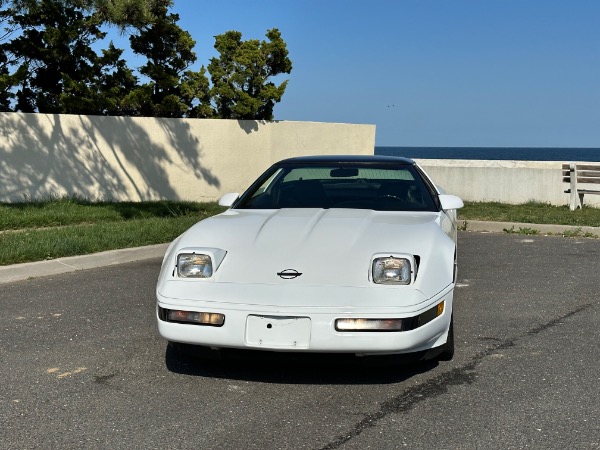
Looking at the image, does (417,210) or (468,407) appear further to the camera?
(417,210)

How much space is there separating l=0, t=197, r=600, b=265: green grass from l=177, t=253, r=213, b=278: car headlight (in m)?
4.25

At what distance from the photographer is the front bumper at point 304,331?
14.2 feet

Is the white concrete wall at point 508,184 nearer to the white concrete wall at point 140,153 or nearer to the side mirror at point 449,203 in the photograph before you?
the white concrete wall at point 140,153

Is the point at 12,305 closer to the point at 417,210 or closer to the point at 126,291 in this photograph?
the point at 126,291

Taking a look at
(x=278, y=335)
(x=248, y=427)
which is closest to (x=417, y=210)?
(x=278, y=335)

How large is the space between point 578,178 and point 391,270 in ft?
35.9

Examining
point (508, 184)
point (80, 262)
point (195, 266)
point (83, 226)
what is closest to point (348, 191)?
point (195, 266)

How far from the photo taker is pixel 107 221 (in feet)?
40.4

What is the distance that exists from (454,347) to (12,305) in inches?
151

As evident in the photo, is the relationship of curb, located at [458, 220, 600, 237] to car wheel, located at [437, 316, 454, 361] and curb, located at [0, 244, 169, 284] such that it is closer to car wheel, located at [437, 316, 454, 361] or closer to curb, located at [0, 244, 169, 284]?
curb, located at [0, 244, 169, 284]

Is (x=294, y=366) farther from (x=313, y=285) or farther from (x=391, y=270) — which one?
(x=391, y=270)

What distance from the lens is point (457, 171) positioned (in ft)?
53.2

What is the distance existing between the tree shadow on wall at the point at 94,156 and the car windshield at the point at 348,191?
8.92 meters

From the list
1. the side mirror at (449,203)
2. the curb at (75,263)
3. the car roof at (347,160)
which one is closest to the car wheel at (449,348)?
the side mirror at (449,203)
